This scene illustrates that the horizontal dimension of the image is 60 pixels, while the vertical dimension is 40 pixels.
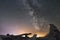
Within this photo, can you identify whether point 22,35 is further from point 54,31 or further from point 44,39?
point 54,31

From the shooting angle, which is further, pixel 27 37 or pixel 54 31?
pixel 27 37

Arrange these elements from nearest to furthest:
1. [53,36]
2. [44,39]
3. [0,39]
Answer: [53,36], [44,39], [0,39]

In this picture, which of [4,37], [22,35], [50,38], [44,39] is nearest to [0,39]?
[4,37]

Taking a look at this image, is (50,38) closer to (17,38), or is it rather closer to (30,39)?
(30,39)

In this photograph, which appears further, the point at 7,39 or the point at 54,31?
the point at 7,39

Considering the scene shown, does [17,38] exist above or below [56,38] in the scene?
above

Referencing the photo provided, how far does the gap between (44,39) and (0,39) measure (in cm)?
1475

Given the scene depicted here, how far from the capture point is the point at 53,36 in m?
48.4

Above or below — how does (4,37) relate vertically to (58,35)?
above

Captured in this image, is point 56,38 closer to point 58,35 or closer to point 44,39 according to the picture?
point 58,35

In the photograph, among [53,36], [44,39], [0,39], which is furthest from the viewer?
[0,39]

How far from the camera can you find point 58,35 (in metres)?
48.5

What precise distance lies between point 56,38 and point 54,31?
1971 millimetres

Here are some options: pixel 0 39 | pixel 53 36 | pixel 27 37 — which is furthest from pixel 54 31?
pixel 0 39
